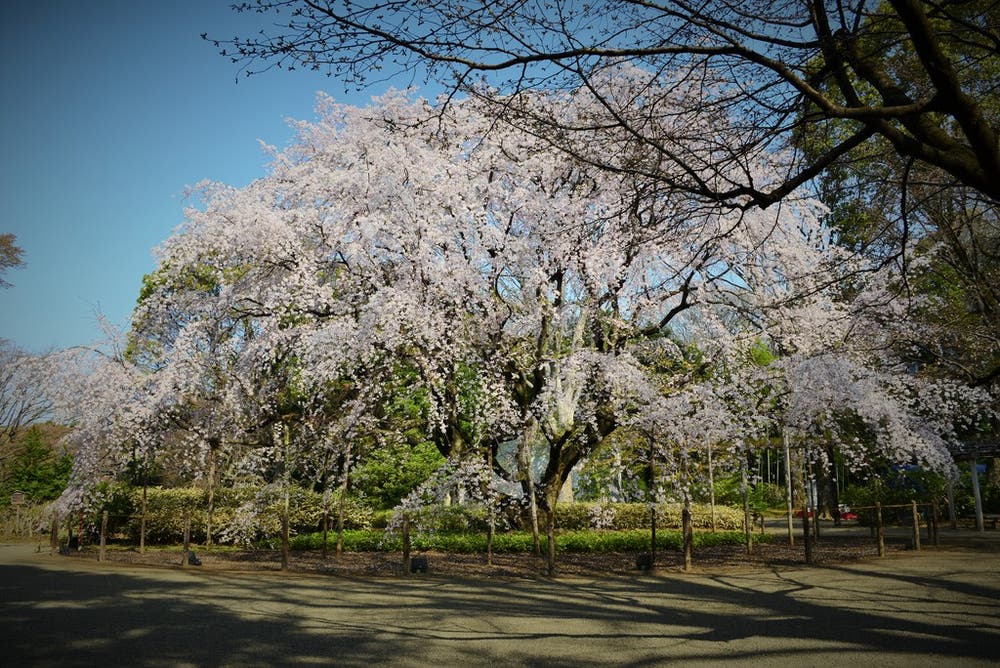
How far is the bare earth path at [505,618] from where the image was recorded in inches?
245

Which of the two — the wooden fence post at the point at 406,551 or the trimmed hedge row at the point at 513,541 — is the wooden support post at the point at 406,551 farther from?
the trimmed hedge row at the point at 513,541

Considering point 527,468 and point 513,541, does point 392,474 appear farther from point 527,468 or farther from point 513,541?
point 527,468

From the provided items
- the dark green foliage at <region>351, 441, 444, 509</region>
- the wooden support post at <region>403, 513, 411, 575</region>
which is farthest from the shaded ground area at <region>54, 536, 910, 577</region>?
the dark green foliage at <region>351, 441, 444, 509</region>

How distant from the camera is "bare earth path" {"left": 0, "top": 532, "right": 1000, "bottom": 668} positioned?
6.22 metres

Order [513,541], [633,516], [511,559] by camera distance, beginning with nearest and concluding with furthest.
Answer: [511,559], [513,541], [633,516]

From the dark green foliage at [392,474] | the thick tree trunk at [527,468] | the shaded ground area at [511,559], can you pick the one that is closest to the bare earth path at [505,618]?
the shaded ground area at [511,559]

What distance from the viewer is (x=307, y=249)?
15.4m

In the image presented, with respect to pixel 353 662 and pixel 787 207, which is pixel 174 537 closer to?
pixel 353 662

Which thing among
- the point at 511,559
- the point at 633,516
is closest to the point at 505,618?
the point at 511,559

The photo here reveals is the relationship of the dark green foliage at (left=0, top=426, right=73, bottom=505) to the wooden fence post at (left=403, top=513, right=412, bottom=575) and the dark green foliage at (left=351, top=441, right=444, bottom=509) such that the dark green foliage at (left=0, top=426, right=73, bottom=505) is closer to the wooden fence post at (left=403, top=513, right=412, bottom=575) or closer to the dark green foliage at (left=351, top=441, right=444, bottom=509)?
the dark green foliage at (left=351, top=441, right=444, bottom=509)

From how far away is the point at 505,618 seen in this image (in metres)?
8.27

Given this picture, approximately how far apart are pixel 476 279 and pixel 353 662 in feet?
29.0

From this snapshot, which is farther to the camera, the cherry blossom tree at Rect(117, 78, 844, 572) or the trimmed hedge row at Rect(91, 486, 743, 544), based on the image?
the trimmed hedge row at Rect(91, 486, 743, 544)

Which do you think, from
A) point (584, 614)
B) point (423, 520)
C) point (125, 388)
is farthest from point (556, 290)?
point (125, 388)
